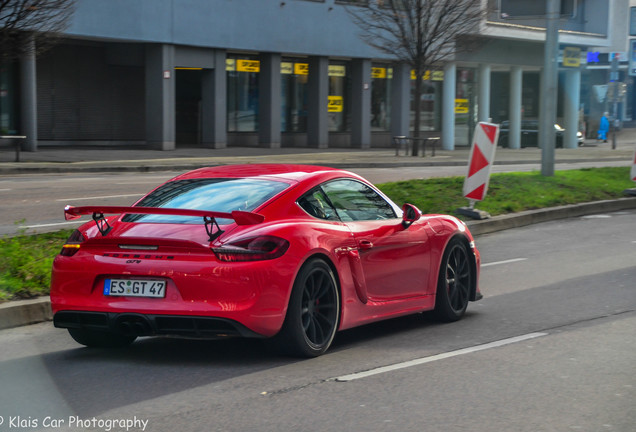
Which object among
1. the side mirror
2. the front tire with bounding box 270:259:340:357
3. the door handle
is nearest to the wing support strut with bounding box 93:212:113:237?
the front tire with bounding box 270:259:340:357

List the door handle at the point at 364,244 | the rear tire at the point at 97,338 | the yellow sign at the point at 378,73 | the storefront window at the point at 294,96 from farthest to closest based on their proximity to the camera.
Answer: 1. the yellow sign at the point at 378,73
2. the storefront window at the point at 294,96
3. the door handle at the point at 364,244
4. the rear tire at the point at 97,338

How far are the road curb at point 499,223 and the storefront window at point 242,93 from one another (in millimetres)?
23863

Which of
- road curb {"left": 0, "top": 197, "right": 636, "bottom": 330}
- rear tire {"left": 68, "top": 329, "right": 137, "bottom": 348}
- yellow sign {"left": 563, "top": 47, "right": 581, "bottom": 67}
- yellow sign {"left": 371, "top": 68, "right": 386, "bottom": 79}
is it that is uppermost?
yellow sign {"left": 563, "top": 47, "right": 581, "bottom": 67}

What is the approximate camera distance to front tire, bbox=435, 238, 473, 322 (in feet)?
27.8

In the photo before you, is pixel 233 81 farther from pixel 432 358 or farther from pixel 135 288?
pixel 135 288

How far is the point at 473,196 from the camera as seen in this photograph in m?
16.1

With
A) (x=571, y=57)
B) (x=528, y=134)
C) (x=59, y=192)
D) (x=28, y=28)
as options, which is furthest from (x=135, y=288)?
(x=571, y=57)

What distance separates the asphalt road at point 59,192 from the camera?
1448 centimetres

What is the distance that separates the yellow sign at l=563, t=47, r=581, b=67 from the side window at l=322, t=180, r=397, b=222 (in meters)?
49.7

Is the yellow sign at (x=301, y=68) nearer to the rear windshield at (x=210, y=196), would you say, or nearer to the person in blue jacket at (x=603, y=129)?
the person in blue jacket at (x=603, y=129)

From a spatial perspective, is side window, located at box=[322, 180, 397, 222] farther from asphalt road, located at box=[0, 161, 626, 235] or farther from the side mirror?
asphalt road, located at box=[0, 161, 626, 235]

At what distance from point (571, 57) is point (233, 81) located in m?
22.5

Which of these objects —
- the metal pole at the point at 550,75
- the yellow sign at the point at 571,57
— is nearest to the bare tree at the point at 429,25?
the metal pole at the point at 550,75

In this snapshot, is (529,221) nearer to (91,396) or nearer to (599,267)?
(599,267)
